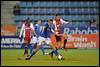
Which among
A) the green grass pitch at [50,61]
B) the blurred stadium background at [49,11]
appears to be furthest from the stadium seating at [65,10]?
the green grass pitch at [50,61]

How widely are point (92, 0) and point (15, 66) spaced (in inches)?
666

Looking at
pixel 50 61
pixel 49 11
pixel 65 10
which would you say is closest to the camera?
pixel 50 61

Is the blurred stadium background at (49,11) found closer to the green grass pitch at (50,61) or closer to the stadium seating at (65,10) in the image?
the stadium seating at (65,10)

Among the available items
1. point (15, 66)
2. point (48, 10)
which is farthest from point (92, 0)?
point (15, 66)

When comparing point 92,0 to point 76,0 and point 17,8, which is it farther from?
point 17,8

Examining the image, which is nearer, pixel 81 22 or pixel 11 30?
pixel 11 30

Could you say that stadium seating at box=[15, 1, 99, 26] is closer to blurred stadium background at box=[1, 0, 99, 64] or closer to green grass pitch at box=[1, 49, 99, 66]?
blurred stadium background at box=[1, 0, 99, 64]

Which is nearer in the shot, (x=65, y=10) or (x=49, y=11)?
(x=49, y=11)

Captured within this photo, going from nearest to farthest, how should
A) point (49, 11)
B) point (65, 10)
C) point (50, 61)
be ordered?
point (50, 61) → point (49, 11) → point (65, 10)

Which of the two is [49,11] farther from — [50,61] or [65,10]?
[50,61]

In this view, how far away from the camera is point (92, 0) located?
28.7m

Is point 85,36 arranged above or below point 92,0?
below

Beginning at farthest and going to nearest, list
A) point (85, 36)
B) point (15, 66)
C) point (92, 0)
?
1. point (92, 0)
2. point (85, 36)
3. point (15, 66)

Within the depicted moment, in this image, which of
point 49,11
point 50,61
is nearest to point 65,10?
point 49,11
